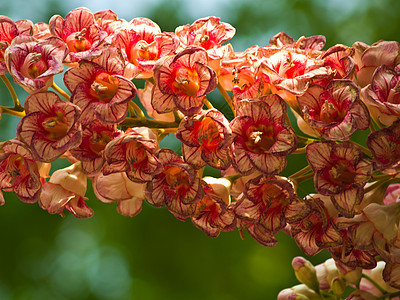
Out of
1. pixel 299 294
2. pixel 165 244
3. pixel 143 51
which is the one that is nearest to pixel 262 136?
pixel 143 51

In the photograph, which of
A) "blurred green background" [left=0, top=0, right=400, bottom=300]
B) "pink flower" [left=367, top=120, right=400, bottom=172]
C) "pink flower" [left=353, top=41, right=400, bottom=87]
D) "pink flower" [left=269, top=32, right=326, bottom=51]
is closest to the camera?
"pink flower" [left=367, top=120, right=400, bottom=172]

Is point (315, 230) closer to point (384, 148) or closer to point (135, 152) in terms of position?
point (384, 148)

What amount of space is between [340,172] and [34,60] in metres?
0.46

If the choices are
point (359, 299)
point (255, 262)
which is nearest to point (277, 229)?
point (359, 299)

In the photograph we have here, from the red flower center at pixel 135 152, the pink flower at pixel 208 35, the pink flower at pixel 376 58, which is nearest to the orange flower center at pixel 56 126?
the red flower center at pixel 135 152

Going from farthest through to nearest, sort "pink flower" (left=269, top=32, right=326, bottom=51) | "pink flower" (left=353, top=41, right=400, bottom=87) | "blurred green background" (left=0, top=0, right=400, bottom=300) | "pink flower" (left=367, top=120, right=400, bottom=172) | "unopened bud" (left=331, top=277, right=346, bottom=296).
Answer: "blurred green background" (left=0, top=0, right=400, bottom=300) < "unopened bud" (left=331, top=277, right=346, bottom=296) < "pink flower" (left=269, top=32, right=326, bottom=51) < "pink flower" (left=353, top=41, right=400, bottom=87) < "pink flower" (left=367, top=120, right=400, bottom=172)

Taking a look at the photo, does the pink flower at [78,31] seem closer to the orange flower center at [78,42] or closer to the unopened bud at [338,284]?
the orange flower center at [78,42]

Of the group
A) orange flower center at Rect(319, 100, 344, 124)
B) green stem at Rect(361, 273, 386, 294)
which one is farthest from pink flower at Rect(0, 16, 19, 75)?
green stem at Rect(361, 273, 386, 294)

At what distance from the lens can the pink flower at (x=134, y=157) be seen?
0.80 meters

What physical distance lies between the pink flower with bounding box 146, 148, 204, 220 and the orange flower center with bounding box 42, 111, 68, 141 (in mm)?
152

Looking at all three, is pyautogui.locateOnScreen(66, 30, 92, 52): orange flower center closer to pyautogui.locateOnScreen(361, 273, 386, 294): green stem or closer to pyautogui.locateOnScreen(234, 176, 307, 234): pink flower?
pyautogui.locateOnScreen(234, 176, 307, 234): pink flower

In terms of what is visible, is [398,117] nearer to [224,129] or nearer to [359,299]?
[224,129]

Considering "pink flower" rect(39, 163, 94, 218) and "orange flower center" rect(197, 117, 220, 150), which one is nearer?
"orange flower center" rect(197, 117, 220, 150)

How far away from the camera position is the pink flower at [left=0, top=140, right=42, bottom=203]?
0.85 m
